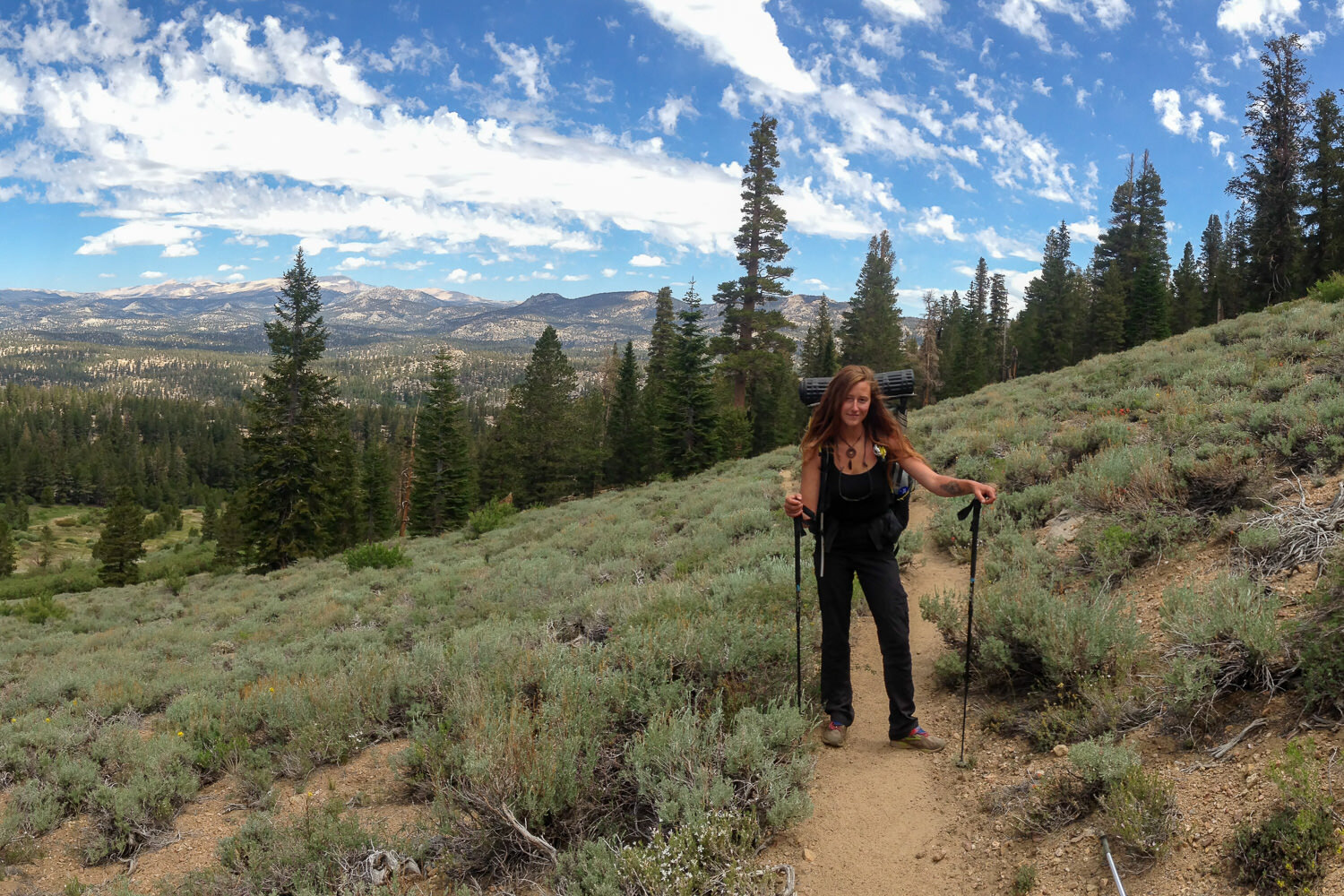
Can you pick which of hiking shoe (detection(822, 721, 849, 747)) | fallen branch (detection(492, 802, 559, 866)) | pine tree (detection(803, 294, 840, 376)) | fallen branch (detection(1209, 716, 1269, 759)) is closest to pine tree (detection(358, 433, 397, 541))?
pine tree (detection(803, 294, 840, 376))

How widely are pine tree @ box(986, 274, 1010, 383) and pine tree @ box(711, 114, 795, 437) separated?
118 ft

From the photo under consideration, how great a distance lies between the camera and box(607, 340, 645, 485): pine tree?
154 feet

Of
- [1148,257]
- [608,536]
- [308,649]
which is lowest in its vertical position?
[308,649]

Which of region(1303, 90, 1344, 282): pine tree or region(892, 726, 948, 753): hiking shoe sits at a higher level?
region(1303, 90, 1344, 282): pine tree

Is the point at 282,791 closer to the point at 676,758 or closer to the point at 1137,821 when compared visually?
the point at 676,758

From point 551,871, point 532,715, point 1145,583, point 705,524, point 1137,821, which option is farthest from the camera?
point 705,524

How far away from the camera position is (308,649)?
9156 millimetres

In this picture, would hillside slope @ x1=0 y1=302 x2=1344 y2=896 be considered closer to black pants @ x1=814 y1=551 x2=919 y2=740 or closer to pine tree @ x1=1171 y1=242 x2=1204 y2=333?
black pants @ x1=814 y1=551 x2=919 y2=740

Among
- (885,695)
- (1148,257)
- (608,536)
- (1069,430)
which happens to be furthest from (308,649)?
(1148,257)

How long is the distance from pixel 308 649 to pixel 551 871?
7313 mm

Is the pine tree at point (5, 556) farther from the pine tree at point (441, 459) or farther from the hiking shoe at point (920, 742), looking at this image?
the hiking shoe at point (920, 742)

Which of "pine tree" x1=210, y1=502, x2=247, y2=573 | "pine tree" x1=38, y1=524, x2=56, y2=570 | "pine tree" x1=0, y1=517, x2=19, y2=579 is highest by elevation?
"pine tree" x1=210, y1=502, x2=247, y2=573

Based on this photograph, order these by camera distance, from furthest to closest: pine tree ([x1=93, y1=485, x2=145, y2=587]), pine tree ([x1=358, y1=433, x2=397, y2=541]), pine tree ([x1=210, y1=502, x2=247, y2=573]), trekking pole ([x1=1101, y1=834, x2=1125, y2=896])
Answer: pine tree ([x1=358, y1=433, x2=397, y2=541]) → pine tree ([x1=93, y1=485, x2=145, y2=587]) → pine tree ([x1=210, y1=502, x2=247, y2=573]) → trekking pole ([x1=1101, y1=834, x2=1125, y2=896])

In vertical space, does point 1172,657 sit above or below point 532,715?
above
